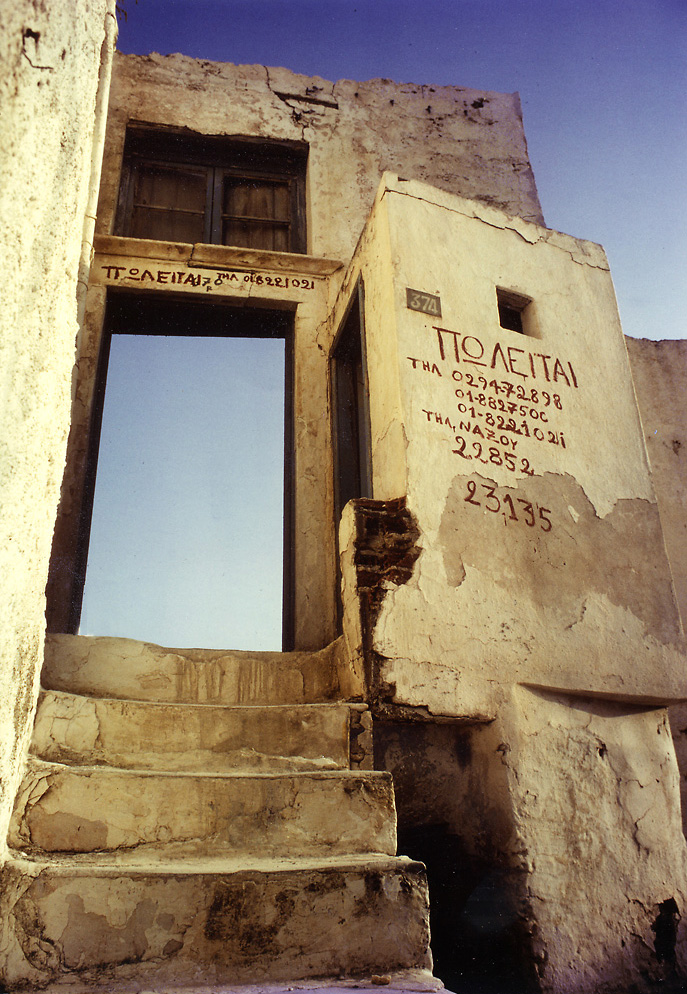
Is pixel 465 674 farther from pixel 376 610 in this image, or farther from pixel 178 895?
pixel 178 895

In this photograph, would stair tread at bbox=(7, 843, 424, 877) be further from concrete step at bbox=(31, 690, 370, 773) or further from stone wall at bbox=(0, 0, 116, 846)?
concrete step at bbox=(31, 690, 370, 773)

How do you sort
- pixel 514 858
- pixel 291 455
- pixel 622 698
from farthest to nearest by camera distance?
pixel 291 455 → pixel 622 698 → pixel 514 858

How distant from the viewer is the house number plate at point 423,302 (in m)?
3.69

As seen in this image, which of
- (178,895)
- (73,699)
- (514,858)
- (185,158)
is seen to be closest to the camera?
(178,895)

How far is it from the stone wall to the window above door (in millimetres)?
3361

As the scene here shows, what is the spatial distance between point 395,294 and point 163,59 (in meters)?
3.79

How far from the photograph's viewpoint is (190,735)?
8.46ft

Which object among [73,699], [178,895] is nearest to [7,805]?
[178,895]

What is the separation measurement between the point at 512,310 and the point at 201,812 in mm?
3297

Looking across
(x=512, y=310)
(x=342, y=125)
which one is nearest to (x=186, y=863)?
(x=512, y=310)

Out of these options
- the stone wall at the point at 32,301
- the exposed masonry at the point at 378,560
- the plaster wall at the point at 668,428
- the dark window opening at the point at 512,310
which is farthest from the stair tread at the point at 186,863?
the plaster wall at the point at 668,428

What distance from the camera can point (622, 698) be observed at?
3.26 m

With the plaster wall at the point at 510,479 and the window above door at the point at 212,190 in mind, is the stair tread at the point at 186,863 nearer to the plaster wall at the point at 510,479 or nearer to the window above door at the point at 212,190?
the plaster wall at the point at 510,479

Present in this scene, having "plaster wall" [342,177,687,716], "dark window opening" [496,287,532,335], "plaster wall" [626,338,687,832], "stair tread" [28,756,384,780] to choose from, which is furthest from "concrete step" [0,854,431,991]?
"plaster wall" [626,338,687,832]
